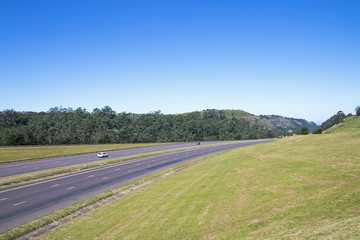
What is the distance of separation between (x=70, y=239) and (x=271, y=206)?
1056 centimetres

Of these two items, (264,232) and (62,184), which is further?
(62,184)

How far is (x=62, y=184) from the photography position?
26516mm

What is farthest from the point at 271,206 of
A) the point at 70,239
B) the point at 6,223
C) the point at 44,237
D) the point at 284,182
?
the point at 6,223

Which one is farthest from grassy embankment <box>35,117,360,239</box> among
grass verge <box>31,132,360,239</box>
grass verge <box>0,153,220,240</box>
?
grass verge <box>0,153,220,240</box>

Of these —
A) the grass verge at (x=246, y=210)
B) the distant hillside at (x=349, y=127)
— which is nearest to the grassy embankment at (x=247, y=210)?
the grass verge at (x=246, y=210)

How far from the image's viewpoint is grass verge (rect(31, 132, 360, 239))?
10.1 metres

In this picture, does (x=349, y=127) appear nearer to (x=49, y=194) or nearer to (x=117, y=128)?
(x=49, y=194)

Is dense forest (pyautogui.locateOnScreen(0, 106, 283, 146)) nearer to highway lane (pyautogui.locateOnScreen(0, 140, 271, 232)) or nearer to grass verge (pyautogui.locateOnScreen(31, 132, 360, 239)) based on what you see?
highway lane (pyautogui.locateOnScreen(0, 140, 271, 232))

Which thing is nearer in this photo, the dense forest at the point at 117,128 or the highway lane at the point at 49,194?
the highway lane at the point at 49,194

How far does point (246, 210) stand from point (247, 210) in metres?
0.05

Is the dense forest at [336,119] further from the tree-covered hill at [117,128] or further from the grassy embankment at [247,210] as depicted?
the grassy embankment at [247,210]

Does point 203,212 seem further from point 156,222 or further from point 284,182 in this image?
point 284,182

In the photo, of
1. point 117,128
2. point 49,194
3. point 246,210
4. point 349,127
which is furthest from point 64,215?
point 117,128

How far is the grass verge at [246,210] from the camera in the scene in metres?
10.1
